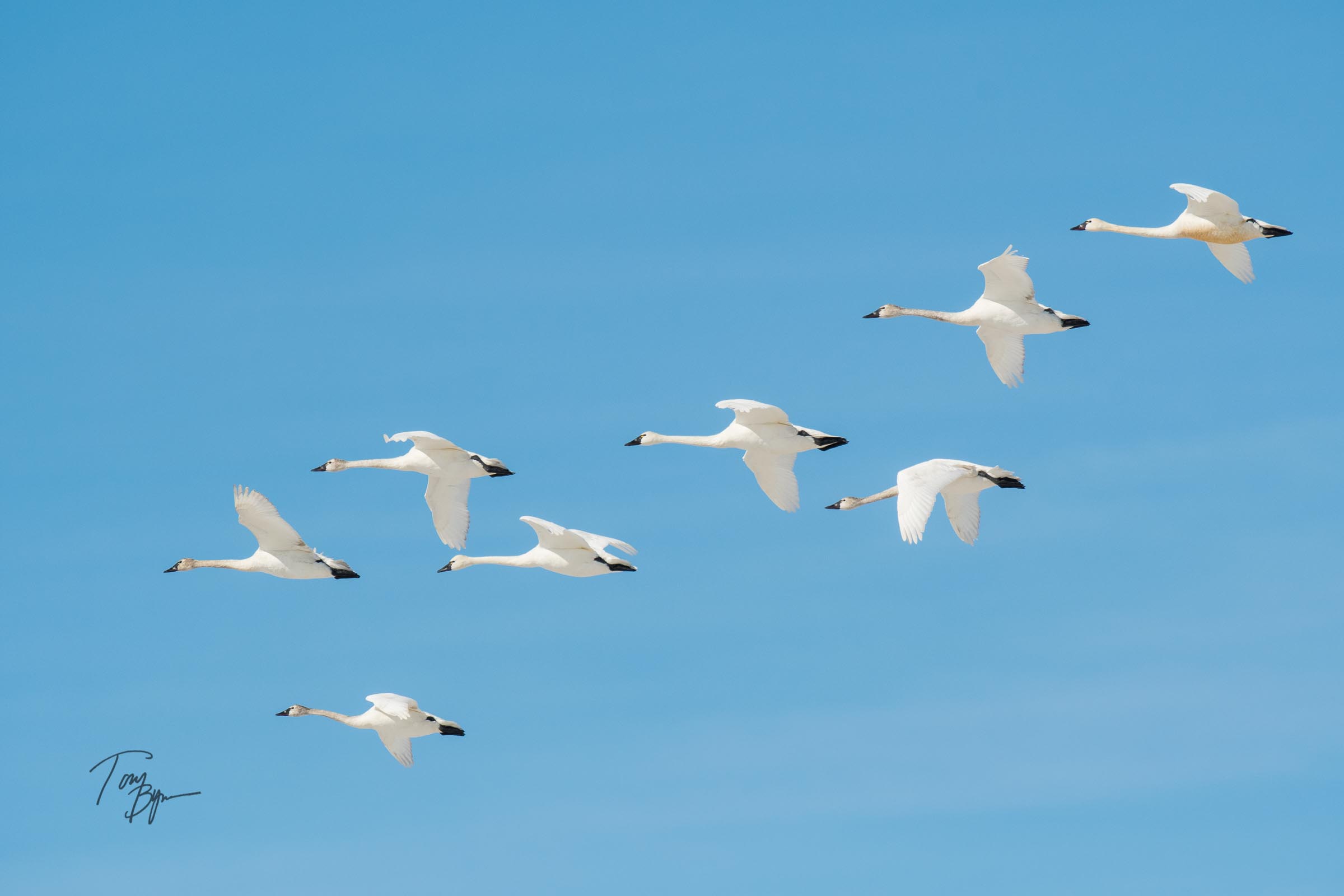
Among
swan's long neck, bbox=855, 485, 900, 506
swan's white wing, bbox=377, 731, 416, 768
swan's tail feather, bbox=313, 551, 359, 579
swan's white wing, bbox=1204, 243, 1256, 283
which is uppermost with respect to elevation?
swan's white wing, bbox=1204, 243, 1256, 283

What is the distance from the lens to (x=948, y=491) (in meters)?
43.1

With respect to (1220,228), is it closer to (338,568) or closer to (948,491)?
(948,491)

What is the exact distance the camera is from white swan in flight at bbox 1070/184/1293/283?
45000 millimetres

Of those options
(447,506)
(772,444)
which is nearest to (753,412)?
(772,444)

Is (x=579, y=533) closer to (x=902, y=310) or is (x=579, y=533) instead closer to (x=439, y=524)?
(x=439, y=524)

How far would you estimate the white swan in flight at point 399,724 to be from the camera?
43.9m

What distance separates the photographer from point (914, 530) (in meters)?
38.2

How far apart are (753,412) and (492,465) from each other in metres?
6.27

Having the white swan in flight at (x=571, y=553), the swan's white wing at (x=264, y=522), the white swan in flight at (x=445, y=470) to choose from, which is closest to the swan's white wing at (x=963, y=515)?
the white swan in flight at (x=571, y=553)

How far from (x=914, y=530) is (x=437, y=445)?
1298 cm

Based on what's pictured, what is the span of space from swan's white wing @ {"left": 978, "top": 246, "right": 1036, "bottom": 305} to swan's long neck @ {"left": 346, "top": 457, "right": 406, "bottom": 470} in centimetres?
1398

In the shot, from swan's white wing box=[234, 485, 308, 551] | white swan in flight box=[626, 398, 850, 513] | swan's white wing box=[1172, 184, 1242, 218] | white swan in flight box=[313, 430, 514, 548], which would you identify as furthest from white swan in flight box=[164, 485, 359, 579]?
swan's white wing box=[1172, 184, 1242, 218]

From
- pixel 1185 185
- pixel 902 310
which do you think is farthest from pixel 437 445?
pixel 1185 185

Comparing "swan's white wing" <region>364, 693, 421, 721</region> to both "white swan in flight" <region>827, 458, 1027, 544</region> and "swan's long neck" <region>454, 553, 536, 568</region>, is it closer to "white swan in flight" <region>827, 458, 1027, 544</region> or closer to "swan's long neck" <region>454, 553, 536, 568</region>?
"swan's long neck" <region>454, 553, 536, 568</region>
